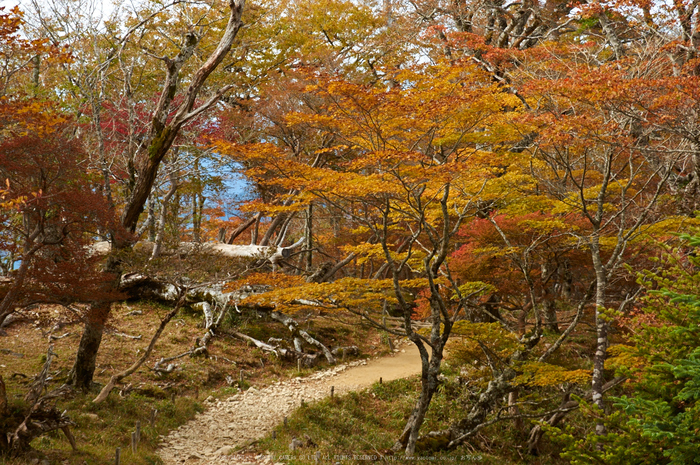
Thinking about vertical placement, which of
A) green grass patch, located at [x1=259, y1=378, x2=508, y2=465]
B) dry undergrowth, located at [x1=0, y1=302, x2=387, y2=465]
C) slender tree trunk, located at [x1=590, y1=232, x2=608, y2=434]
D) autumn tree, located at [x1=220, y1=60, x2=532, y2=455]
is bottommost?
green grass patch, located at [x1=259, y1=378, x2=508, y2=465]

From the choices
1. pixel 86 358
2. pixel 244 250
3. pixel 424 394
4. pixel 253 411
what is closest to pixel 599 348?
pixel 424 394

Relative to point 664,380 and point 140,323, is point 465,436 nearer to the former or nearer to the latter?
point 664,380

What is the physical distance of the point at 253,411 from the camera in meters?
10.1

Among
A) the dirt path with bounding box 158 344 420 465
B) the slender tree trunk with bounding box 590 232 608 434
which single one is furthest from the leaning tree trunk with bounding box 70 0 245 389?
the slender tree trunk with bounding box 590 232 608 434

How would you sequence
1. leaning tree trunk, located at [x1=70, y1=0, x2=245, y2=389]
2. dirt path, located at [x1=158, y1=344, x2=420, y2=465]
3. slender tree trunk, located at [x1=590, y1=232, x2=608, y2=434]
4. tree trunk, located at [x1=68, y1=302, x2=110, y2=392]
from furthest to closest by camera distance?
tree trunk, located at [x1=68, y1=302, x2=110, y2=392] < leaning tree trunk, located at [x1=70, y1=0, x2=245, y2=389] < dirt path, located at [x1=158, y1=344, x2=420, y2=465] < slender tree trunk, located at [x1=590, y1=232, x2=608, y2=434]

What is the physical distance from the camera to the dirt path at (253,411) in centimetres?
793

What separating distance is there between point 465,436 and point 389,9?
1631cm

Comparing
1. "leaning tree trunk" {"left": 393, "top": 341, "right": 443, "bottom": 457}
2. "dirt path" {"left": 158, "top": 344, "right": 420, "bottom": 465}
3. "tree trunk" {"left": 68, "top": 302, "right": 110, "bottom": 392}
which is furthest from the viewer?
"tree trunk" {"left": 68, "top": 302, "right": 110, "bottom": 392}

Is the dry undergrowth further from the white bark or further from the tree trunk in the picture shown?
the white bark

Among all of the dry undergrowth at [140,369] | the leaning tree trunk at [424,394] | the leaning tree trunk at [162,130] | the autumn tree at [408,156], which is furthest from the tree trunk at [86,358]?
the leaning tree trunk at [424,394]

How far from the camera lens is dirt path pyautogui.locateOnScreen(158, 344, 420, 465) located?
7934 mm

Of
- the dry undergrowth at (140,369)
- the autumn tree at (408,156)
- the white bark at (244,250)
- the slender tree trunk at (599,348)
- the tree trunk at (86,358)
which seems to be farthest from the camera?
the white bark at (244,250)

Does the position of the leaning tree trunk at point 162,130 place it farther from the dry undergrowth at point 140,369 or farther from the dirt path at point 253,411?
the dirt path at point 253,411

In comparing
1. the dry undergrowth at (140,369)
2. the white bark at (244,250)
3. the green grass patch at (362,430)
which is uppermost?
the white bark at (244,250)
